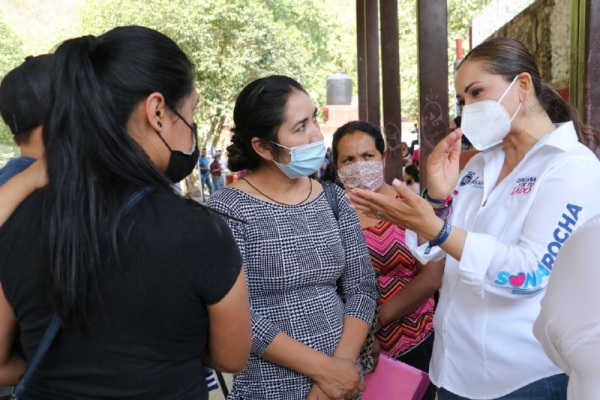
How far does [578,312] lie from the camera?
676 millimetres

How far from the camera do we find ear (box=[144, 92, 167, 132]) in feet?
3.82

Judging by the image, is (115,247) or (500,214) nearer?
(115,247)

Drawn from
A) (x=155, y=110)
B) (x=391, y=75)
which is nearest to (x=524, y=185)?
(x=155, y=110)

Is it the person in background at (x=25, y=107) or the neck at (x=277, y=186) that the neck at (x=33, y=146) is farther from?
the neck at (x=277, y=186)

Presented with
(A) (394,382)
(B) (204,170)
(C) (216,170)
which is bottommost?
(B) (204,170)

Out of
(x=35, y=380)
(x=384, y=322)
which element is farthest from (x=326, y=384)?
(x=35, y=380)

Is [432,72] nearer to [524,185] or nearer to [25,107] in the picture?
[524,185]

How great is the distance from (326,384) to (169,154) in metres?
1.02

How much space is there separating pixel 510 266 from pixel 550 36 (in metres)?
4.44

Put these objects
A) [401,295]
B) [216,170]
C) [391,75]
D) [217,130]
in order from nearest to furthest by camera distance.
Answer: [401,295] < [391,75] < [216,170] < [217,130]

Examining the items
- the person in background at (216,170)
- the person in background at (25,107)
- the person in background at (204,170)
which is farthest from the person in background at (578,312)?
the person in background at (216,170)

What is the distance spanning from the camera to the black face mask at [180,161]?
125 cm

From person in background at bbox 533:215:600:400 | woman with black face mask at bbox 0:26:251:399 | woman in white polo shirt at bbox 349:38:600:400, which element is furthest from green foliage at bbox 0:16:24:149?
person in background at bbox 533:215:600:400

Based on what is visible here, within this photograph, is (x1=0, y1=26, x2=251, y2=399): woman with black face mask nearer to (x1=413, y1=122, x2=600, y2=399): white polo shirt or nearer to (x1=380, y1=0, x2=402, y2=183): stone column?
(x1=413, y1=122, x2=600, y2=399): white polo shirt
